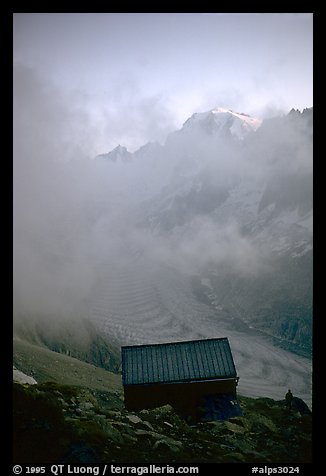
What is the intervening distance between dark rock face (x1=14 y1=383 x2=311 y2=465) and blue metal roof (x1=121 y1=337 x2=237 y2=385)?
2337 millimetres

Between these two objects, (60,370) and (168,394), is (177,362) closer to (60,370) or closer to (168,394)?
(168,394)

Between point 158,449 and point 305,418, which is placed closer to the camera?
point 158,449

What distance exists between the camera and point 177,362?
3469 centimetres

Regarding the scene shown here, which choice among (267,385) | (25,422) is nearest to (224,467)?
(25,422)

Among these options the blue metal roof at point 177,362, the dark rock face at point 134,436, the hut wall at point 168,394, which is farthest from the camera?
the blue metal roof at point 177,362

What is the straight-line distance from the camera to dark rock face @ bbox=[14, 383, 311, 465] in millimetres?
21297

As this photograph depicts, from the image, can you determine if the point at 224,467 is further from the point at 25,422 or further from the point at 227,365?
the point at 227,365

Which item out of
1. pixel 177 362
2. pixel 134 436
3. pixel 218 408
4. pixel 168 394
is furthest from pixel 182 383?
pixel 134 436

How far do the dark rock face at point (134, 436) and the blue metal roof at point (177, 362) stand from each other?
92.0 inches

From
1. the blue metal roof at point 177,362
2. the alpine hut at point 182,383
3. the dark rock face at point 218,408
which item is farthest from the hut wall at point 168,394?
the dark rock face at point 218,408

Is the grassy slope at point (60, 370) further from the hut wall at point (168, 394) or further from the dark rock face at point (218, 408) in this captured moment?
the dark rock face at point (218, 408)

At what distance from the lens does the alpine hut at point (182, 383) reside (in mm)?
33562
